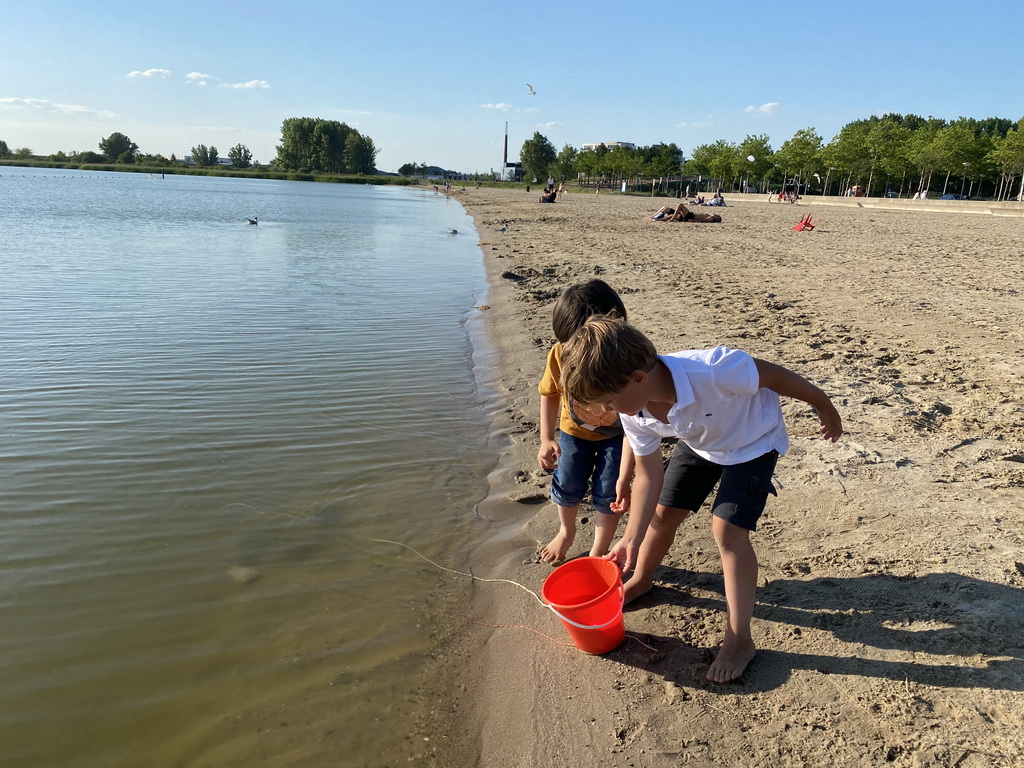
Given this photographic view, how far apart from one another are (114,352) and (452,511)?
5067 mm

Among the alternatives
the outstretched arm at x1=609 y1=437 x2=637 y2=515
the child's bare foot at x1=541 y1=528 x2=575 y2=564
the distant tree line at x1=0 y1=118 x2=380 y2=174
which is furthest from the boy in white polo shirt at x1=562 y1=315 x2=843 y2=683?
the distant tree line at x1=0 y1=118 x2=380 y2=174

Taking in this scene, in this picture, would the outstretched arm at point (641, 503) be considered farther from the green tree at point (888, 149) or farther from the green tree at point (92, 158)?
the green tree at point (92, 158)

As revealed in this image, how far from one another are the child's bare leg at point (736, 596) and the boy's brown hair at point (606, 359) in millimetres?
727

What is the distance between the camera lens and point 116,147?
5364 inches

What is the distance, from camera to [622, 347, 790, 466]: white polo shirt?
2199 millimetres

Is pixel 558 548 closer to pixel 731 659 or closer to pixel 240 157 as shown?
pixel 731 659

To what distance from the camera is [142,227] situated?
22484 millimetres

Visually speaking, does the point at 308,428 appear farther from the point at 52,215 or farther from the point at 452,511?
the point at 52,215

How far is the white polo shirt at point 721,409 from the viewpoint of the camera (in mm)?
2199

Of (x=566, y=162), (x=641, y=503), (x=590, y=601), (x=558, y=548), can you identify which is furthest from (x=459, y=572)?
(x=566, y=162)

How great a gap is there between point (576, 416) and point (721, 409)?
941 mm

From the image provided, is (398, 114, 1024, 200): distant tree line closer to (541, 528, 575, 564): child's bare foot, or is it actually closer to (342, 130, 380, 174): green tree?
(541, 528, 575, 564): child's bare foot

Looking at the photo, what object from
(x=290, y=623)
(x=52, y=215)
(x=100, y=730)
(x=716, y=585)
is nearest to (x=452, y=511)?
(x=290, y=623)

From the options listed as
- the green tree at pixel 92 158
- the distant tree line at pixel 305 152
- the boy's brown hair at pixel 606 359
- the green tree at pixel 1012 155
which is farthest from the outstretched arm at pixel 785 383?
the green tree at pixel 92 158
